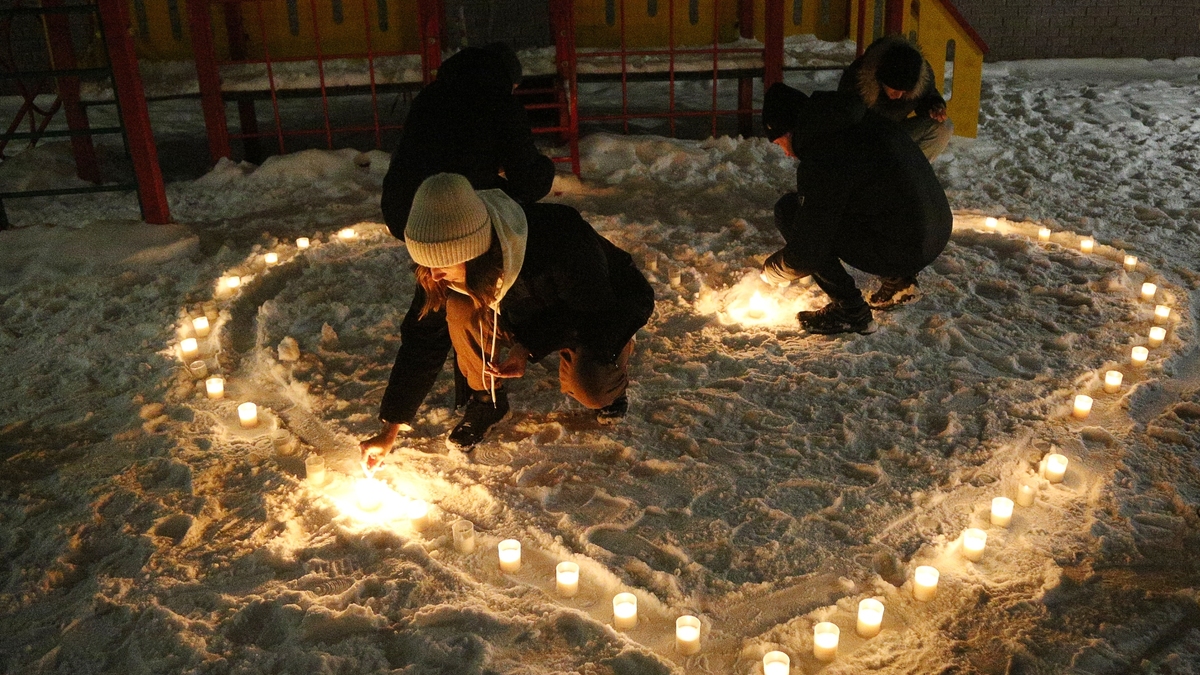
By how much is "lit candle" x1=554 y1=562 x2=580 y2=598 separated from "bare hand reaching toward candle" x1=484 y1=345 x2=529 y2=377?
0.85 metres

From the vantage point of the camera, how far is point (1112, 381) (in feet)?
14.8

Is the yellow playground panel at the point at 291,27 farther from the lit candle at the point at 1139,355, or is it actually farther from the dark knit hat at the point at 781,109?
the lit candle at the point at 1139,355

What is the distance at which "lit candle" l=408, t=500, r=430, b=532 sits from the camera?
12.1ft

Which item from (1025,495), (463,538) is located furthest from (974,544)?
(463,538)

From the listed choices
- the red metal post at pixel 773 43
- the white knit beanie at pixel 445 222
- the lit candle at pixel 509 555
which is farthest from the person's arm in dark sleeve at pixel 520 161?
the red metal post at pixel 773 43

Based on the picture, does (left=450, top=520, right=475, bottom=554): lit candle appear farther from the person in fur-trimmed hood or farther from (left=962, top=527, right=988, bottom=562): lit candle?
the person in fur-trimmed hood

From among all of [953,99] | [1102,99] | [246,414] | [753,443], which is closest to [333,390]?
[246,414]

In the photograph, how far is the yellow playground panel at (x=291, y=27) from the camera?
10289 mm

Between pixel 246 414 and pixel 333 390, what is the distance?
1.51 feet

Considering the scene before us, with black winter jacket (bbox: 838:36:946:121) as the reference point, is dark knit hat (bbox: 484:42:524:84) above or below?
above

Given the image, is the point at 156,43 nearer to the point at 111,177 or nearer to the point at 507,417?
the point at 111,177

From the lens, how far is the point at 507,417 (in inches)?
178

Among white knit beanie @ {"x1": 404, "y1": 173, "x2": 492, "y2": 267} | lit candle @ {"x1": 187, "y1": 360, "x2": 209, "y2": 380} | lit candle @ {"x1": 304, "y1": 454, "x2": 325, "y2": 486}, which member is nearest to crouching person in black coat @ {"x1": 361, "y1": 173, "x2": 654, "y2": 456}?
white knit beanie @ {"x1": 404, "y1": 173, "x2": 492, "y2": 267}

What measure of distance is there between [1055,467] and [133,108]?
6246mm
